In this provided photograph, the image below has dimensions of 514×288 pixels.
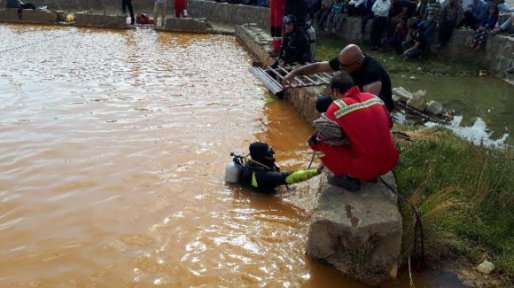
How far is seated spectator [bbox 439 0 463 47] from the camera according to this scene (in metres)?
11.1

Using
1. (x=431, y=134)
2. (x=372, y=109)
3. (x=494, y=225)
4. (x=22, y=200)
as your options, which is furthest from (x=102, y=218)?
(x=431, y=134)

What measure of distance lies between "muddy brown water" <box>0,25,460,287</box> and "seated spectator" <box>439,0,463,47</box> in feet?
17.3

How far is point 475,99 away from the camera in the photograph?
8344 millimetres

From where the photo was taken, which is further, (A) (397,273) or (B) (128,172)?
(B) (128,172)

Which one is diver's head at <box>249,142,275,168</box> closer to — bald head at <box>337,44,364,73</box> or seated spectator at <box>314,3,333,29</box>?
bald head at <box>337,44,364,73</box>

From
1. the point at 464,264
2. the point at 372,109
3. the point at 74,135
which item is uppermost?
the point at 372,109

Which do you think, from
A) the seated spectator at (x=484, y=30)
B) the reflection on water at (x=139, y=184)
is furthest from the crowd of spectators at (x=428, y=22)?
the reflection on water at (x=139, y=184)

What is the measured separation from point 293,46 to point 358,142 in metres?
5.01

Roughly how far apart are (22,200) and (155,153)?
1.60 metres

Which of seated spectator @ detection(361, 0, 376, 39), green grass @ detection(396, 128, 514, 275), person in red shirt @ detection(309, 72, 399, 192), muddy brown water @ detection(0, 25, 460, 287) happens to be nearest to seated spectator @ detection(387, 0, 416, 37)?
seated spectator @ detection(361, 0, 376, 39)

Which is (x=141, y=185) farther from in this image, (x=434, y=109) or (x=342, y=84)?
(x=434, y=109)

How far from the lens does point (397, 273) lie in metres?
3.55

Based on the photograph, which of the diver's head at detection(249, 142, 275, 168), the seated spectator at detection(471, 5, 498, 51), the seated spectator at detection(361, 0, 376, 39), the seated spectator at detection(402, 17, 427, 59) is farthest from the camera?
the seated spectator at detection(361, 0, 376, 39)

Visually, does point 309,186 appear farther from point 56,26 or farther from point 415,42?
point 56,26
